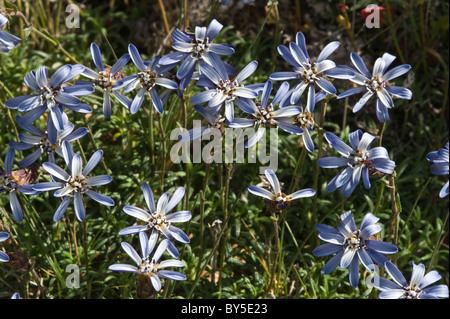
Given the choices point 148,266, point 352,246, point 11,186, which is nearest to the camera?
point 148,266

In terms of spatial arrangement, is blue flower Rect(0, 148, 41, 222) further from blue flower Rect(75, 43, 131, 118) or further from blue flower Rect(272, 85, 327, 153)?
blue flower Rect(272, 85, 327, 153)

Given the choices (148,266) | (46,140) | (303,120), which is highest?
(303,120)

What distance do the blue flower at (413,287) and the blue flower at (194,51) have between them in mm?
1333

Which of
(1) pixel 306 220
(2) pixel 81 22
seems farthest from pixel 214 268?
(2) pixel 81 22

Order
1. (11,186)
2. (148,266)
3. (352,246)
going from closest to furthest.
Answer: (148,266)
(352,246)
(11,186)

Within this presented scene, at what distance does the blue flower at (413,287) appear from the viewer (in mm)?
2994

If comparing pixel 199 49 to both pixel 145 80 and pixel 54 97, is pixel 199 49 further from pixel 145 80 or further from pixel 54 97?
pixel 54 97

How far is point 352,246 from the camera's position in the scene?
119 inches

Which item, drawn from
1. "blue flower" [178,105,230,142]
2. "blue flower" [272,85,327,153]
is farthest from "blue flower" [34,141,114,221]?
"blue flower" [272,85,327,153]

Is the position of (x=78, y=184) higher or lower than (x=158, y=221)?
higher

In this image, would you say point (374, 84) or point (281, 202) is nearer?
point (281, 202)

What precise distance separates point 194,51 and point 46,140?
3.05 feet

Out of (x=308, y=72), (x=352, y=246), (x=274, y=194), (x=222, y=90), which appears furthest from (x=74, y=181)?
(x=352, y=246)
